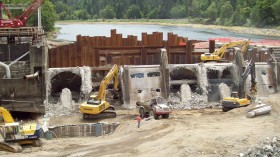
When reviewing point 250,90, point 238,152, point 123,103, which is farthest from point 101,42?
point 238,152

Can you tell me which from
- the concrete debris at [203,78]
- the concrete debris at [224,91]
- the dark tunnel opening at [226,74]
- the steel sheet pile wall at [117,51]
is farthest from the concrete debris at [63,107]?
the dark tunnel opening at [226,74]

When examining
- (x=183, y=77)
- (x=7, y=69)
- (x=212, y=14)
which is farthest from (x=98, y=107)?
(x=212, y=14)

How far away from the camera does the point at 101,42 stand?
38125 millimetres

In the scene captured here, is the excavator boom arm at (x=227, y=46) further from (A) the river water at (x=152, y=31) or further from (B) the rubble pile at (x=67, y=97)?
(A) the river water at (x=152, y=31)

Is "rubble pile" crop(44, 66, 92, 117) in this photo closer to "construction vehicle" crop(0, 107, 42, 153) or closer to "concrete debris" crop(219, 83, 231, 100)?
"construction vehicle" crop(0, 107, 42, 153)

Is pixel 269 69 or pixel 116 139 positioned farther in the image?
pixel 269 69

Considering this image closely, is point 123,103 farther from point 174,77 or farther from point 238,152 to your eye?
point 238,152

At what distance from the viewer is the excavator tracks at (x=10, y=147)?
23.3 metres

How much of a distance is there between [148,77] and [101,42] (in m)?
5.29

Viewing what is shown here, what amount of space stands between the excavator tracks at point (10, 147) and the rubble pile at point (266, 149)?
10.4 metres

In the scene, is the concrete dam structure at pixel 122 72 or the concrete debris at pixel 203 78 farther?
the concrete debris at pixel 203 78

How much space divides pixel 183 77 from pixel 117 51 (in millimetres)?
5818

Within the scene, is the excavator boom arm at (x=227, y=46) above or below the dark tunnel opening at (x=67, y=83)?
above

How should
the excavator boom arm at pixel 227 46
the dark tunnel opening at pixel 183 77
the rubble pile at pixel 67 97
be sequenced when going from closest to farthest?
1. the rubble pile at pixel 67 97
2. the dark tunnel opening at pixel 183 77
3. the excavator boom arm at pixel 227 46
